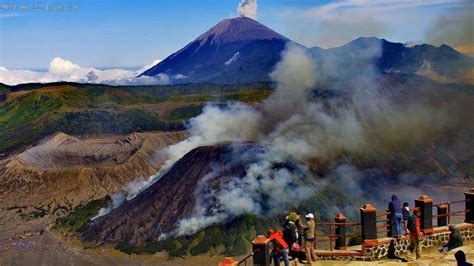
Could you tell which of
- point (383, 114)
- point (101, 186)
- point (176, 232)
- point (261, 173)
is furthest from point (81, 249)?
point (383, 114)

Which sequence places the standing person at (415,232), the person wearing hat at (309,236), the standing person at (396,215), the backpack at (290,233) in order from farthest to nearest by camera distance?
the standing person at (396,215), the standing person at (415,232), the person wearing hat at (309,236), the backpack at (290,233)

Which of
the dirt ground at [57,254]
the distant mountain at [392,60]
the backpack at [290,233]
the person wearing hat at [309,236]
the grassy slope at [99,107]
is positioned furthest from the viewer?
the distant mountain at [392,60]

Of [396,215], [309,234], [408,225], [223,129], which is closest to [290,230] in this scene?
[309,234]

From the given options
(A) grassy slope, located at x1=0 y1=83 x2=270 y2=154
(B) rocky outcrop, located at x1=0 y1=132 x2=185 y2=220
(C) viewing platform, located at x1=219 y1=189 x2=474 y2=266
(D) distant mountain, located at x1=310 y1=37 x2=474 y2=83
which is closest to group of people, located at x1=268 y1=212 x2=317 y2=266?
(C) viewing platform, located at x1=219 y1=189 x2=474 y2=266

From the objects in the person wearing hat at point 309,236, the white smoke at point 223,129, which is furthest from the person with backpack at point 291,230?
the white smoke at point 223,129

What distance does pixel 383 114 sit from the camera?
312 ft

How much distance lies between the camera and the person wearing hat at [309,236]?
19.9m

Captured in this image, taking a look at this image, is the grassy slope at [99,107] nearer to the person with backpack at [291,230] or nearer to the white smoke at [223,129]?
the white smoke at [223,129]

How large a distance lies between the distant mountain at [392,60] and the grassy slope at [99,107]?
1922 cm

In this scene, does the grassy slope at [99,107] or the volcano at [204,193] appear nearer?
the volcano at [204,193]

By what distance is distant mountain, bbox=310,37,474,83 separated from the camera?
143250 millimetres

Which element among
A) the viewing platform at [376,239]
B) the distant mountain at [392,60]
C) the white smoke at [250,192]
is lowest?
the white smoke at [250,192]

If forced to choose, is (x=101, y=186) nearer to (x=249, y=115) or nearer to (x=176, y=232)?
(x=249, y=115)

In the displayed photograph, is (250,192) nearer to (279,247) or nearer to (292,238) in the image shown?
(292,238)
